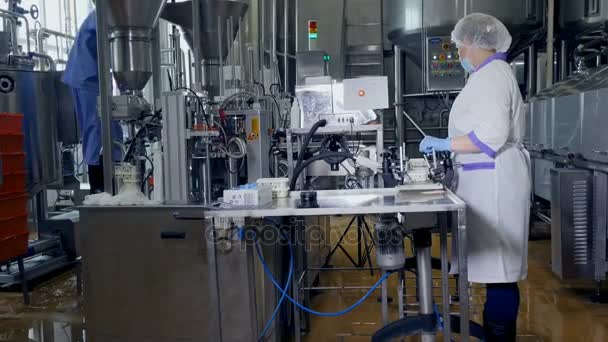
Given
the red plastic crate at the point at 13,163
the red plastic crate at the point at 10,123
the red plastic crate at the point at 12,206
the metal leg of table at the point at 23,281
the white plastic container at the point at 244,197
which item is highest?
the red plastic crate at the point at 10,123

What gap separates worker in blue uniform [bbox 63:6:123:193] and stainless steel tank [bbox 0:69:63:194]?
49 cm

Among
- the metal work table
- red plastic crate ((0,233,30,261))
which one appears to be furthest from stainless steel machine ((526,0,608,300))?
red plastic crate ((0,233,30,261))

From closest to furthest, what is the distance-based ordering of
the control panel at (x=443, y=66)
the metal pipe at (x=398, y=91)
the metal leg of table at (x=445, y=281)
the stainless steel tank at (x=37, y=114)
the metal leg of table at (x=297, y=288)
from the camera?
1. the metal leg of table at (x=445, y=281)
2. the metal leg of table at (x=297, y=288)
3. the stainless steel tank at (x=37, y=114)
4. the control panel at (x=443, y=66)
5. the metal pipe at (x=398, y=91)

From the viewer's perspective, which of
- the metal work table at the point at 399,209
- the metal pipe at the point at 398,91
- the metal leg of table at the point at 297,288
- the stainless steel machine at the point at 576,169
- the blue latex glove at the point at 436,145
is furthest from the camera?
the metal pipe at the point at 398,91

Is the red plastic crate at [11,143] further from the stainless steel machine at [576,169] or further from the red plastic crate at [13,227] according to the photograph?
the stainless steel machine at [576,169]

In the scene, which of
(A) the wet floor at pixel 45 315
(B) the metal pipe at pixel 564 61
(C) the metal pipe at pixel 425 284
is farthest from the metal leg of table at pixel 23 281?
(B) the metal pipe at pixel 564 61

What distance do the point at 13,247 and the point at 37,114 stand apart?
906 mm

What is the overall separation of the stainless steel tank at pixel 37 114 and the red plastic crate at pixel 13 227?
41 centimetres

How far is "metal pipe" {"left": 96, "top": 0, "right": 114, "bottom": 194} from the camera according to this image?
2.39 m

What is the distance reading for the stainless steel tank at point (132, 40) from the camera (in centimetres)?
253

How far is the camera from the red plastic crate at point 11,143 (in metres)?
2.97

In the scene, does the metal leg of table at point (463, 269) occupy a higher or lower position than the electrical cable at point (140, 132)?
lower

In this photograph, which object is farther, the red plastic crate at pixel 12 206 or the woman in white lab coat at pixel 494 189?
the red plastic crate at pixel 12 206

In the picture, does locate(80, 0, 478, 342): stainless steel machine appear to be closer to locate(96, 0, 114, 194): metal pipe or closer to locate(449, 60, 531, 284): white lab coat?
locate(96, 0, 114, 194): metal pipe
